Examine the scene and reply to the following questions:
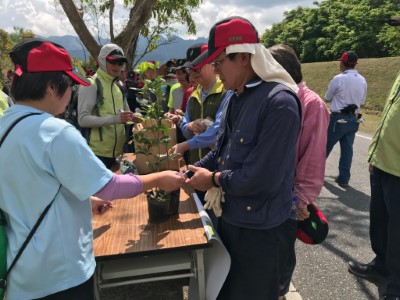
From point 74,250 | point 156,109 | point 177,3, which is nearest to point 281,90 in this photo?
point 156,109

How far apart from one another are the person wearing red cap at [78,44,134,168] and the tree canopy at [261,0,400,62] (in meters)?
28.2

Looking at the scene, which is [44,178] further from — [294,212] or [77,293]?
[294,212]

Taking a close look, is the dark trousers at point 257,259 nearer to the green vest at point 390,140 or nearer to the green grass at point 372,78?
the green vest at point 390,140

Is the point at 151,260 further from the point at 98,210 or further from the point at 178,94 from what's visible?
the point at 178,94

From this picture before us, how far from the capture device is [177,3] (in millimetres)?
11172

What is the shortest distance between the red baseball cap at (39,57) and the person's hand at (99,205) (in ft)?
2.52

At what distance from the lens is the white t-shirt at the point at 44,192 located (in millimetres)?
1280

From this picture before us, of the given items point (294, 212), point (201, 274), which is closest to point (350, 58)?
point (294, 212)

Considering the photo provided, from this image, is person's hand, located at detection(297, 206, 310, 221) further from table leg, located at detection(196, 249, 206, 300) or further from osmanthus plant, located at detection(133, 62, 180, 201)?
osmanthus plant, located at detection(133, 62, 180, 201)

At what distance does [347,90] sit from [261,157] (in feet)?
14.9

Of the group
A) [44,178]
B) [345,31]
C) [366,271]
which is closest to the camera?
[44,178]

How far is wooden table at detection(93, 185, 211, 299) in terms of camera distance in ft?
5.64

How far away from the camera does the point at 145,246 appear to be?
1735 millimetres

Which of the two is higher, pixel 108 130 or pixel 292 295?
pixel 108 130
